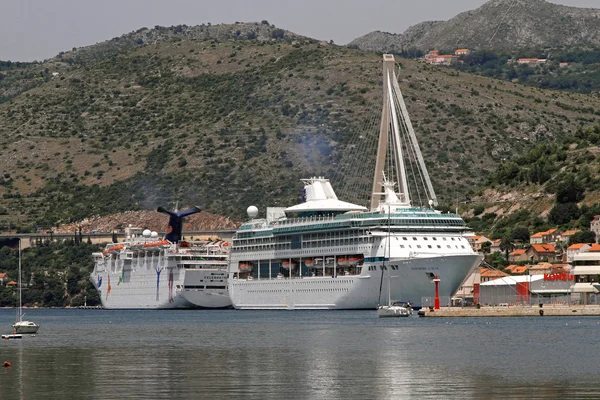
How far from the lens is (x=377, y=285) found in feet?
374

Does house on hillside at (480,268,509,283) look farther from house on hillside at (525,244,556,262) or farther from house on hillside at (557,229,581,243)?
house on hillside at (557,229,581,243)

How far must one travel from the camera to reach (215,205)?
186500 mm

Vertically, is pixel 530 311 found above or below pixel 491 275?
below

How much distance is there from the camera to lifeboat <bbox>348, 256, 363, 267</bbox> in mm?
118188

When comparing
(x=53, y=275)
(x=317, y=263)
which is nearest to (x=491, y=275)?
(x=317, y=263)

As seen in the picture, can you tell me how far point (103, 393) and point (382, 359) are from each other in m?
16.3

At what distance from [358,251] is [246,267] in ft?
65.9

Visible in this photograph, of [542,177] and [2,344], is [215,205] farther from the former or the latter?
[2,344]

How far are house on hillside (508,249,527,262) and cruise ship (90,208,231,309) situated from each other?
94.9ft

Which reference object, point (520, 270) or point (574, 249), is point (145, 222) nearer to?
point (520, 270)

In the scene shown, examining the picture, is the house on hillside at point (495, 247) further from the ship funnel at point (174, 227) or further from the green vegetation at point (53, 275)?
the green vegetation at point (53, 275)

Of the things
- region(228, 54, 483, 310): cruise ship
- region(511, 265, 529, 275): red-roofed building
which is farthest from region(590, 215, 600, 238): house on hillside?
region(228, 54, 483, 310): cruise ship

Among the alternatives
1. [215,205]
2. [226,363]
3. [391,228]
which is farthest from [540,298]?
[215,205]

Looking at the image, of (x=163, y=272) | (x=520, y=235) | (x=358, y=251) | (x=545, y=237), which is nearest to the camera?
(x=358, y=251)
